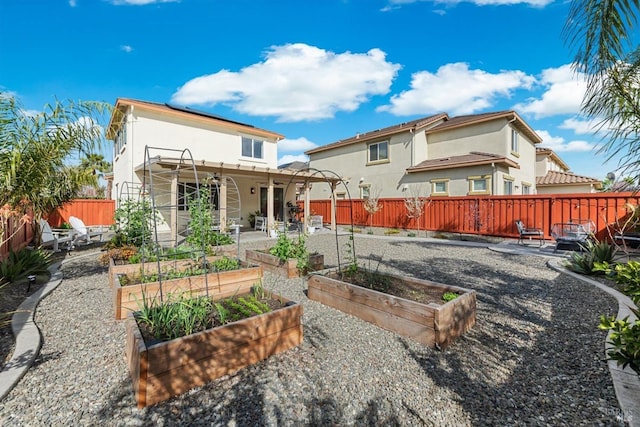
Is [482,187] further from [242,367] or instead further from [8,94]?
[8,94]

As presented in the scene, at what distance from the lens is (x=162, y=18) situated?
9.80m

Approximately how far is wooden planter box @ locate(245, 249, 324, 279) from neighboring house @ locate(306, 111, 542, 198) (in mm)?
8552

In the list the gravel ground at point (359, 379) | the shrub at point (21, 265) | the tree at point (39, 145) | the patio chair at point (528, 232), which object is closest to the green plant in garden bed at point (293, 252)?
the gravel ground at point (359, 379)

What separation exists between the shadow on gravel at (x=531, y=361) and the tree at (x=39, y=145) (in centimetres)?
511

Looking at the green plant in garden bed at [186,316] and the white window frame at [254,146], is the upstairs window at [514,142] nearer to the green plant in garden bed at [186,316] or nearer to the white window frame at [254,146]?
Result: the white window frame at [254,146]

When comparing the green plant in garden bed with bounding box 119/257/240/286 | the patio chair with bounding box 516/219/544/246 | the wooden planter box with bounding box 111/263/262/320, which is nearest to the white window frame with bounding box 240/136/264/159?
the green plant in garden bed with bounding box 119/257/240/286

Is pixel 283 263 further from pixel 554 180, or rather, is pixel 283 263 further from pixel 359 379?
pixel 554 180

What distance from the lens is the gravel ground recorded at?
2.10m

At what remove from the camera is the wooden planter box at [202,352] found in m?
2.21

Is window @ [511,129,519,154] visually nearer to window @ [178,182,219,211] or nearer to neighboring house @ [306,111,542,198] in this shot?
neighboring house @ [306,111,542,198]

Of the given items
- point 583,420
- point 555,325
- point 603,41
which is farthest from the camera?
point 555,325

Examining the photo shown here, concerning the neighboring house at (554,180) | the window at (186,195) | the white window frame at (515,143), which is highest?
the white window frame at (515,143)

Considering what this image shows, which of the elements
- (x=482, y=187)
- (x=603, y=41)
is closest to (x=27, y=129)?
(x=603, y=41)

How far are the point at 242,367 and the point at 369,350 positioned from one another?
4.24ft
